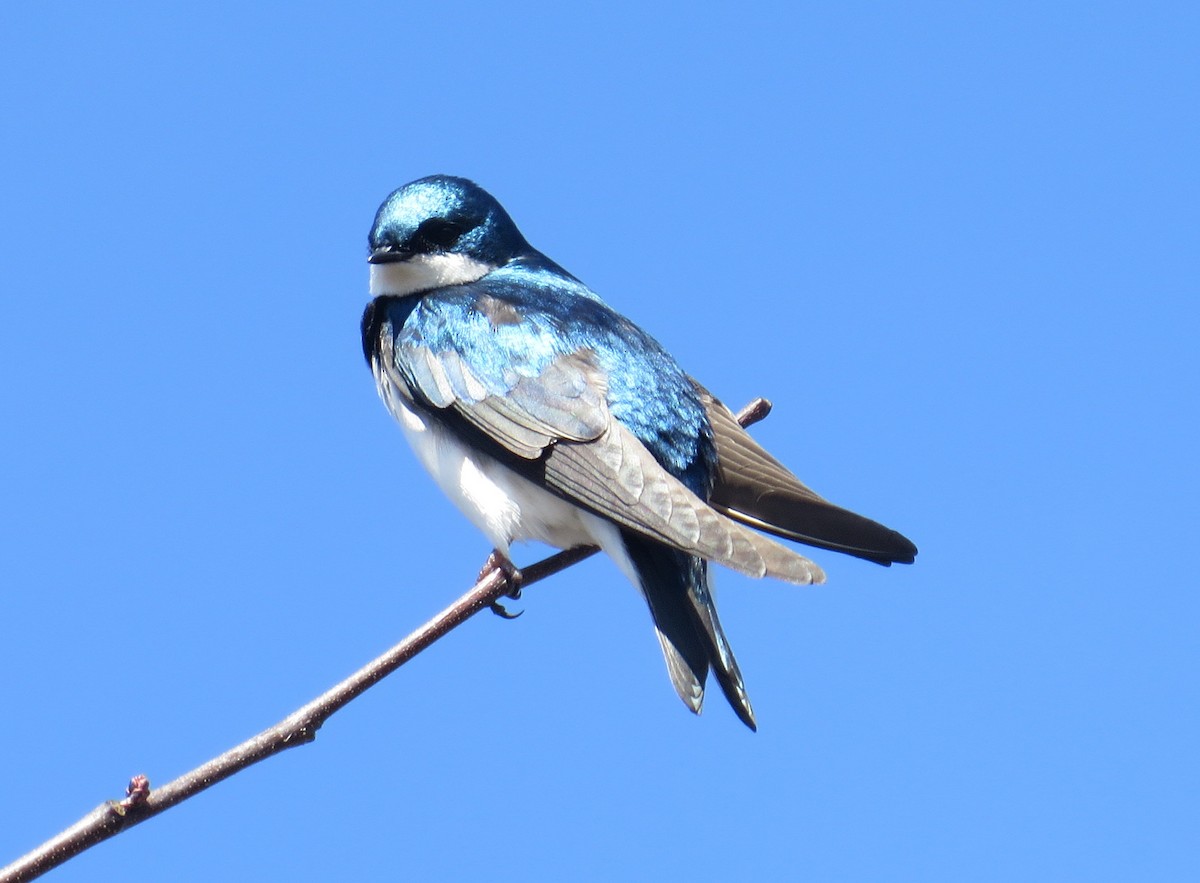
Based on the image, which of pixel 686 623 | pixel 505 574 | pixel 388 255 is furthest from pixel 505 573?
pixel 388 255

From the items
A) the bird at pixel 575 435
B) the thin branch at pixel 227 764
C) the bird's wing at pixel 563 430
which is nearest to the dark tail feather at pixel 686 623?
the bird at pixel 575 435

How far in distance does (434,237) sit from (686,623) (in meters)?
1.47

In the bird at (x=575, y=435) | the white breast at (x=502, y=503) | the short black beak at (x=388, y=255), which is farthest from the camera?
the short black beak at (x=388, y=255)

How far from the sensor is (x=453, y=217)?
4227 mm

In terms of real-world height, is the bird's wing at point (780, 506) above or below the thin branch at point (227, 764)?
above

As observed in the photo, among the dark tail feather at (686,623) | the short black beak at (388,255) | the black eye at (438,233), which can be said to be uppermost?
the black eye at (438,233)

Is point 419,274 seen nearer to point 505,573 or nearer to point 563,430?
point 563,430

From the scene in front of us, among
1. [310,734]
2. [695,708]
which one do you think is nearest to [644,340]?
[695,708]

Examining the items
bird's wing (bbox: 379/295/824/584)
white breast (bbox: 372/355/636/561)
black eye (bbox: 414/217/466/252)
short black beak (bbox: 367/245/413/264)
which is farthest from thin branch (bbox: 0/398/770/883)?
black eye (bbox: 414/217/466/252)

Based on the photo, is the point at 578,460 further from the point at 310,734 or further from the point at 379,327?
the point at 310,734

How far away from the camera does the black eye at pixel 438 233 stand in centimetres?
414

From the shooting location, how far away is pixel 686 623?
3.17 meters

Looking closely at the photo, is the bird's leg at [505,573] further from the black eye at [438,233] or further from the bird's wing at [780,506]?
the black eye at [438,233]

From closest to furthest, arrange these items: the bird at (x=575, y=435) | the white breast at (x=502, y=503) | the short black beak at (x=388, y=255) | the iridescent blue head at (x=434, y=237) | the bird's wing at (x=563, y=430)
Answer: the bird's wing at (x=563, y=430) → the bird at (x=575, y=435) → the white breast at (x=502, y=503) → the short black beak at (x=388, y=255) → the iridescent blue head at (x=434, y=237)
